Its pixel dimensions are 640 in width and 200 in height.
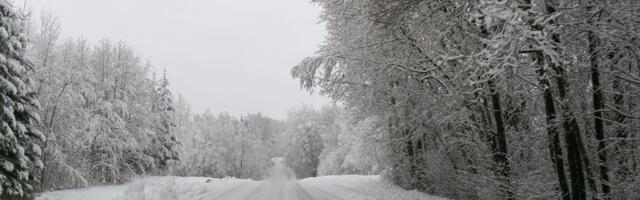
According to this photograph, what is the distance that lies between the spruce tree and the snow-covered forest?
0.19 feet

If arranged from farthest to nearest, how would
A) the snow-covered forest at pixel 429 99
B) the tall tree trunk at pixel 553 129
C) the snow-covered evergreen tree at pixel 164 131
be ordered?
1. the snow-covered evergreen tree at pixel 164 131
2. the tall tree trunk at pixel 553 129
3. the snow-covered forest at pixel 429 99

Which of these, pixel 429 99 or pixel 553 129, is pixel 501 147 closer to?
pixel 553 129

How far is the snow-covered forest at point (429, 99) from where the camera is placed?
22.1 ft

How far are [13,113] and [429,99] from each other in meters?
14.6

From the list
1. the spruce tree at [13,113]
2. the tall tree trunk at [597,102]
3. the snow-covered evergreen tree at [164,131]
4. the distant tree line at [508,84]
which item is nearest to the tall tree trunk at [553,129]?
the distant tree line at [508,84]

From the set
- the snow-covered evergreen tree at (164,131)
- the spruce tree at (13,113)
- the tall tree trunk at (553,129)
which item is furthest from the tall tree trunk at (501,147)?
the snow-covered evergreen tree at (164,131)

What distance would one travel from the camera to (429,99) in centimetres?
1284

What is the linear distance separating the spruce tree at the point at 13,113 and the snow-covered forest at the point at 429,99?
59 mm

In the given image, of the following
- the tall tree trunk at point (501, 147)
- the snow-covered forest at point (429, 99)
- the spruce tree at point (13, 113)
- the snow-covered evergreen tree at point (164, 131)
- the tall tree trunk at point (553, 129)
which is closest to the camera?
the snow-covered forest at point (429, 99)

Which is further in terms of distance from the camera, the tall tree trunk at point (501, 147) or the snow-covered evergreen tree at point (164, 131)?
the snow-covered evergreen tree at point (164, 131)

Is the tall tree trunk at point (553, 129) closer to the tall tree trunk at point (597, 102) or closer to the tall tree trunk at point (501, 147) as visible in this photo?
the tall tree trunk at point (597, 102)

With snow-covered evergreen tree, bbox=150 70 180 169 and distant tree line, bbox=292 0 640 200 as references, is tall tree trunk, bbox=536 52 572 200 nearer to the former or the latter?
distant tree line, bbox=292 0 640 200

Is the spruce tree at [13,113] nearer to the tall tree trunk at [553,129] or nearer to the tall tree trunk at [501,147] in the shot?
the tall tree trunk at [501,147]

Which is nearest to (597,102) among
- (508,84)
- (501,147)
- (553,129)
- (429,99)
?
(553,129)
